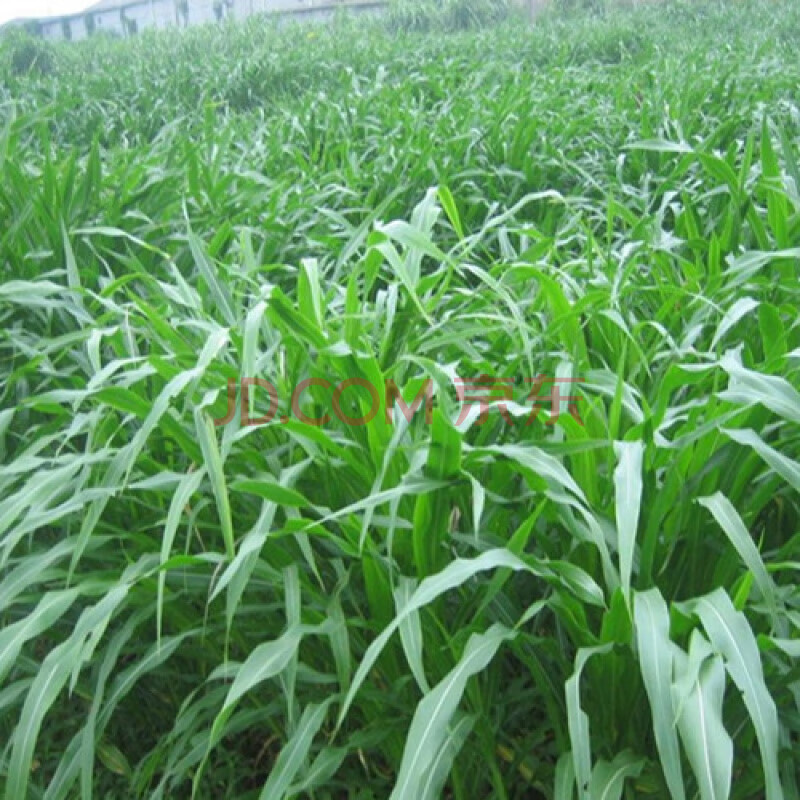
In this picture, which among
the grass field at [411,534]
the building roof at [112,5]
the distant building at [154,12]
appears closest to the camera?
the grass field at [411,534]

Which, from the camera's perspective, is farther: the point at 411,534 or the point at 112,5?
the point at 112,5

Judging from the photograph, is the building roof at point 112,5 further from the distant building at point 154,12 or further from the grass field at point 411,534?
the grass field at point 411,534

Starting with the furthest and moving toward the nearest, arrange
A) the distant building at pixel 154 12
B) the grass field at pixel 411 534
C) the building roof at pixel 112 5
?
the building roof at pixel 112 5 < the distant building at pixel 154 12 < the grass field at pixel 411 534

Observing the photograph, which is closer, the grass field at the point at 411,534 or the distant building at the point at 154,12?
the grass field at the point at 411,534

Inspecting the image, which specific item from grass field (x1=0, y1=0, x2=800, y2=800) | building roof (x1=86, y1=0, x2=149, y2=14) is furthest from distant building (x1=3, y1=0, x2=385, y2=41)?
grass field (x1=0, y1=0, x2=800, y2=800)

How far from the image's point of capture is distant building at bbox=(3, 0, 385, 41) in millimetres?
14055

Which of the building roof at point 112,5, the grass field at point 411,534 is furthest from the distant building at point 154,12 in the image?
the grass field at point 411,534

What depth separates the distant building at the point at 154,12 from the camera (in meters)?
14.1

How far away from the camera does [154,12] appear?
48.2 feet

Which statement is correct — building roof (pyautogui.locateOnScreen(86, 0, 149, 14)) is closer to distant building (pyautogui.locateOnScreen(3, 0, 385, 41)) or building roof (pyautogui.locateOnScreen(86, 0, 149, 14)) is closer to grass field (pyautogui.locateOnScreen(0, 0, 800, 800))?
distant building (pyautogui.locateOnScreen(3, 0, 385, 41))

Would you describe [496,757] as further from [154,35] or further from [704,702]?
[154,35]

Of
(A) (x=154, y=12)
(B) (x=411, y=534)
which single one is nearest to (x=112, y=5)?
(A) (x=154, y=12)

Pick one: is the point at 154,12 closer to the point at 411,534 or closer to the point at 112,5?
the point at 112,5

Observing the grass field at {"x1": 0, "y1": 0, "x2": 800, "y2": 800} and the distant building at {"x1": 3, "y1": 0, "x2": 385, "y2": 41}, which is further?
the distant building at {"x1": 3, "y1": 0, "x2": 385, "y2": 41}
